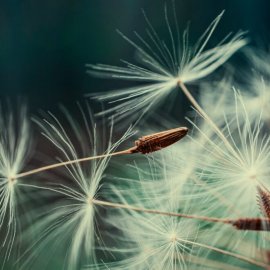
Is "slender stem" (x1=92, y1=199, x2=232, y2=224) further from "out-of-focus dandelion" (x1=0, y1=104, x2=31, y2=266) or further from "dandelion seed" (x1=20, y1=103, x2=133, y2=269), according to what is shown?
"out-of-focus dandelion" (x1=0, y1=104, x2=31, y2=266)

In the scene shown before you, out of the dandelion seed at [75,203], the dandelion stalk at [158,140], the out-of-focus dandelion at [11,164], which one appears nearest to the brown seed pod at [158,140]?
the dandelion stalk at [158,140]

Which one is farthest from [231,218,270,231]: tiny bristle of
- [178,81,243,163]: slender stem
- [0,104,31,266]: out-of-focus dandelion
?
[0,104,31,266]: out-of-focus dandelion

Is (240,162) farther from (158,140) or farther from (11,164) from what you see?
(11,164)

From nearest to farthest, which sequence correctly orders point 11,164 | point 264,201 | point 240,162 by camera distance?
1. point 264,201
2. point 240,162
3. point 11,164

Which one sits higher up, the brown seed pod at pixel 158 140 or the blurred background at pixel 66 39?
the blurred background at pixel 66 39

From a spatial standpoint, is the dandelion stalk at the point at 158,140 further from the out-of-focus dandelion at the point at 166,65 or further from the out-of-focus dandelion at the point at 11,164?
the out-of-focus dandelion at the point at 11,164

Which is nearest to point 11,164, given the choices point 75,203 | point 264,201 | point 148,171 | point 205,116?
point 75,203

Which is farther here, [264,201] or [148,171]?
[148,171]

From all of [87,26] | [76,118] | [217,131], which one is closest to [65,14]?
[87,26]

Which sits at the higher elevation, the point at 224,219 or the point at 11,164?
the point at 11,164
